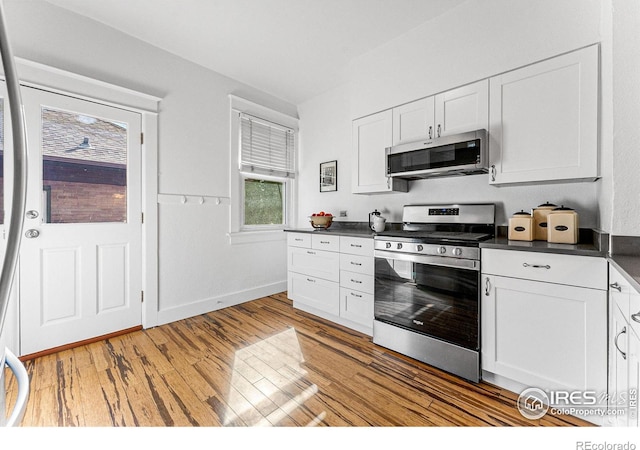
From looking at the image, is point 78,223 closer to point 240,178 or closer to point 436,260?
point 240,178

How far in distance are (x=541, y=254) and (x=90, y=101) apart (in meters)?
3.53

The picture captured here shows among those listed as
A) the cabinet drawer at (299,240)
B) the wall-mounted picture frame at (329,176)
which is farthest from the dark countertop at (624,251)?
the wall-mounted picture frame at (329,176)

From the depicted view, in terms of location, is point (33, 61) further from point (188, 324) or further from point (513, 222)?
point (513, 222)

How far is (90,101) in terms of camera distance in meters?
2.35

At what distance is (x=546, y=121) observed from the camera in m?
1.80

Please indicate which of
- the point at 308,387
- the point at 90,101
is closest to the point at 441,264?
the point at 308,387

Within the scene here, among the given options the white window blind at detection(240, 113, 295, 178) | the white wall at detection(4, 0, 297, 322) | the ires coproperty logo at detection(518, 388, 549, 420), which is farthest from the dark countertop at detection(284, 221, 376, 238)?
the ires coproperty logo at detection(518, 388, 549, 420)

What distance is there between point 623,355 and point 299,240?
2508 millimetres

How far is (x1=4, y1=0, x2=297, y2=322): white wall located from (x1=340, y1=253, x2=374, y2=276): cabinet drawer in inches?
56.2

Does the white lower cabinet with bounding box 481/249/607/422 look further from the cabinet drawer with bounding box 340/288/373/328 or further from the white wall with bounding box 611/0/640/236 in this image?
the cabinet drawer with bounding box 340/288/373/328

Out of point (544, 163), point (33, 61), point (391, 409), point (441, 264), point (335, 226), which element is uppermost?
point (33, 61)

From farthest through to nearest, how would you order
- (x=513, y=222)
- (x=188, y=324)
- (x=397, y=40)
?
(x=188, y=324) → (x=397, y=40) → (x=513, y=222)

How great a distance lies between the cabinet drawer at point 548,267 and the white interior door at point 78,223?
9.83 feet

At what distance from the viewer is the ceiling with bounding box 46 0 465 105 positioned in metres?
2.21
